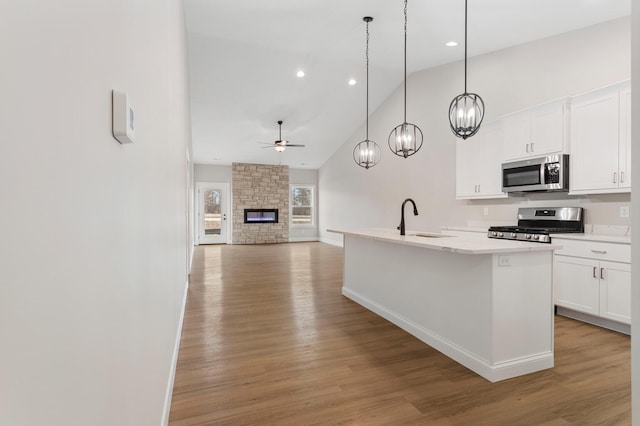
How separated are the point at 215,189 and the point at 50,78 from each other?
441 inches

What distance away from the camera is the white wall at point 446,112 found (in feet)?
13.0

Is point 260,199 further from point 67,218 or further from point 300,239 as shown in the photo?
point 67,218

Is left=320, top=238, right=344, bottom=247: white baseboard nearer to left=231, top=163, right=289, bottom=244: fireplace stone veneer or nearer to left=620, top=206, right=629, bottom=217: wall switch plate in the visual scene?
left=231, top=163, right=289, bottom=244: fireplace stone veneer

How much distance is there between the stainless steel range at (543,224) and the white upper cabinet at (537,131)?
29.4 inches

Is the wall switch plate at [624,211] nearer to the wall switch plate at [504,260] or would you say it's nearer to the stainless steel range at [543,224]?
the stainless steel range at [543,224]

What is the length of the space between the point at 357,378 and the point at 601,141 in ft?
12.0

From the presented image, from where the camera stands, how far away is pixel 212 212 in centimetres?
1130

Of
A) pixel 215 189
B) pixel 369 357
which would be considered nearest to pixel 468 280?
pixel 369 357

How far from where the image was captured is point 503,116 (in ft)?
15.7

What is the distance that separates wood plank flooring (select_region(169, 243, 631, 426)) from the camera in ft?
6.66

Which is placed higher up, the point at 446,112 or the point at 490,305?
the point at 446,112

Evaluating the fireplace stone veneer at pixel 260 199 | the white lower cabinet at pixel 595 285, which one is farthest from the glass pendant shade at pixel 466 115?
the fireplace stone veneer at pixel 260 199

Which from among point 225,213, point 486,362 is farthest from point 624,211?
point 225,213

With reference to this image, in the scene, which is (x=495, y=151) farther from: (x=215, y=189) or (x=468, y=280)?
(x=215, y=189)
